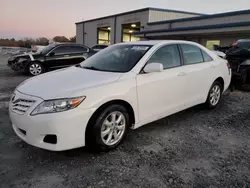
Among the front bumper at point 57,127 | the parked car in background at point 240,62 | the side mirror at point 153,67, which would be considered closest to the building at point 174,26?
the parked car in background at point 240,62

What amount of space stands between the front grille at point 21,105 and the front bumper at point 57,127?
51 mm

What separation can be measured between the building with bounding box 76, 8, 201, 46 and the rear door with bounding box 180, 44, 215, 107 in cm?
1843

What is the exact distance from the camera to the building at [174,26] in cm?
1425

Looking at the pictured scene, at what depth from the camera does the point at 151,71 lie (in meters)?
3.14

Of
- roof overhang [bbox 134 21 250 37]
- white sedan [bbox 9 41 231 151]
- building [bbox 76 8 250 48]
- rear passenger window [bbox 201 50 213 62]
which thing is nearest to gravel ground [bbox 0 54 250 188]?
white sedan [bbox 9 41 231 151]

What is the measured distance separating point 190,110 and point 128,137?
2.03 meters

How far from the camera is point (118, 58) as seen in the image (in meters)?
3.60

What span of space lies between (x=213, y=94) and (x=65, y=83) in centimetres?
335

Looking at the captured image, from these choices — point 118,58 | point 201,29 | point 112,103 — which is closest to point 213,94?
point 118,58

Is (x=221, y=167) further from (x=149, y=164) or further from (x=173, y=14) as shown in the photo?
(x=173, y=14)

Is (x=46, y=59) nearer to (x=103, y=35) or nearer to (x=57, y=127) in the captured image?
(x=57, y=127)

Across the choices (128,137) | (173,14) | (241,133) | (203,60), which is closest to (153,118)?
(128,137)

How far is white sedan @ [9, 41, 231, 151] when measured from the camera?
8.08ft

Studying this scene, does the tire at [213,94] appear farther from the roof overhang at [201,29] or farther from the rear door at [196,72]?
the roof overhang at [201,29]
